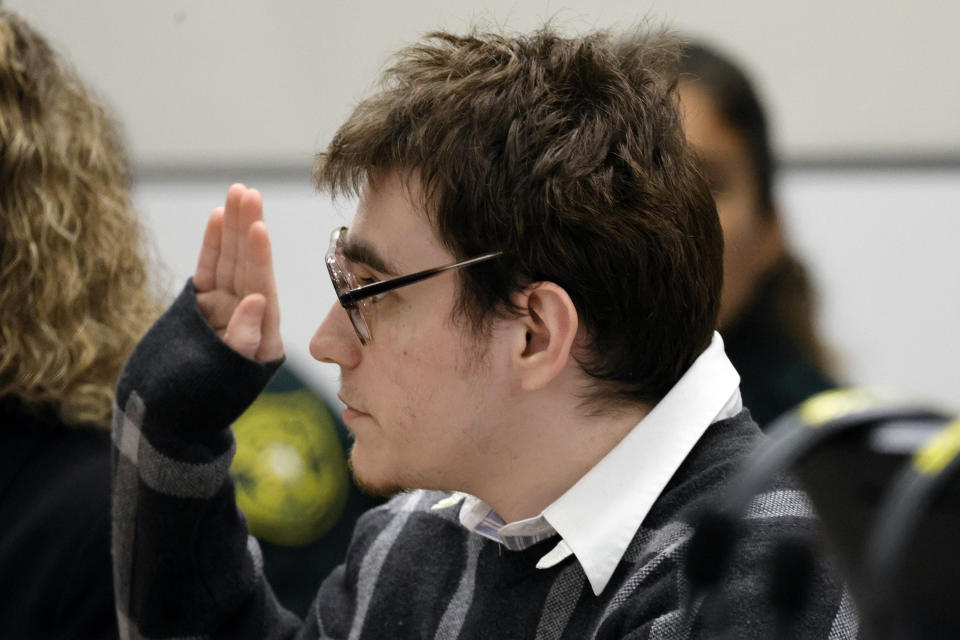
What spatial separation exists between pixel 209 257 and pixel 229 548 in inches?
12.7

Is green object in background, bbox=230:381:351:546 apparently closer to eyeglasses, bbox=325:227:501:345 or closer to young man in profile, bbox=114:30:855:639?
young man in profile, bbox=114:30:855:639

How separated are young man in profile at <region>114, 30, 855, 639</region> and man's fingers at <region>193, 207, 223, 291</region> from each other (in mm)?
150

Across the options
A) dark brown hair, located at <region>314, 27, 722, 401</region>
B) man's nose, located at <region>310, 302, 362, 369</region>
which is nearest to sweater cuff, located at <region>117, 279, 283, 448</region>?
man's nose, located at <region>310, 302, 362, 369</region>

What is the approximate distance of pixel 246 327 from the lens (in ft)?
4.11

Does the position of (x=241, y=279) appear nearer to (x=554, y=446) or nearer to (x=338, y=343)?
(x=338, y=343)

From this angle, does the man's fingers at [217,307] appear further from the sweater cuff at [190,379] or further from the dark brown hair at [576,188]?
the dark brown hair at [576,188]

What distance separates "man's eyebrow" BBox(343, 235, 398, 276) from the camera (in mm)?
1121

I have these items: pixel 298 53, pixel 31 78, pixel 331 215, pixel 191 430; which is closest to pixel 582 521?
pixel 191 430

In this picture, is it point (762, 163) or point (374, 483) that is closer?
point (374, 483)

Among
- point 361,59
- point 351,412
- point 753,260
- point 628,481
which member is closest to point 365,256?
point 351,412

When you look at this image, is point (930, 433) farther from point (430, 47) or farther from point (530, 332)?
point (430, 47)

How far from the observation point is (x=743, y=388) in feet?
5.54

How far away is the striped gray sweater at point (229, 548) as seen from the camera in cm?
110

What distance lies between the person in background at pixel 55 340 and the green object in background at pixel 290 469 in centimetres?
42
